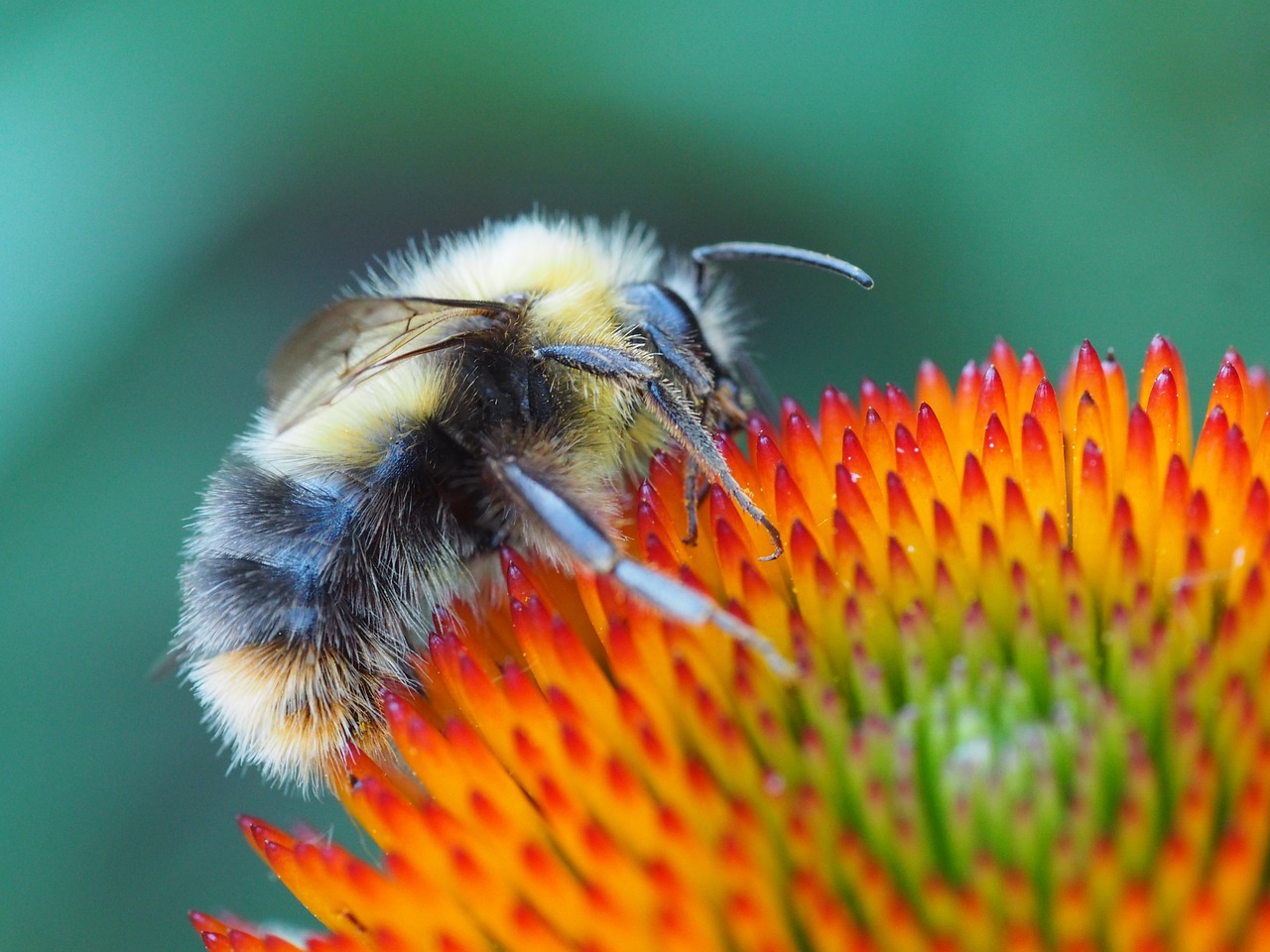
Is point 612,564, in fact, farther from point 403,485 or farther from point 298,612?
point 298,612

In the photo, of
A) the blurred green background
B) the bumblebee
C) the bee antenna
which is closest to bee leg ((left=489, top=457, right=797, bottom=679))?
the bumblebee

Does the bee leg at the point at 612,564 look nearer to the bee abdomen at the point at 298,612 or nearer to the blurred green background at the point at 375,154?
the bee abdomen at the point at 298,612

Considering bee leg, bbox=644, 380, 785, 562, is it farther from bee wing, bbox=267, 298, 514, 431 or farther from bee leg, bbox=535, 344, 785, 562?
bee wing, bbox=267, 298, 514, 431

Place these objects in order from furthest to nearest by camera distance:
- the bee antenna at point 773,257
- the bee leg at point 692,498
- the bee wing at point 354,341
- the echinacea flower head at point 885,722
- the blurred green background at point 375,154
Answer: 1. the blurred green background at point 375,154
2. the bee antenna at point 773,257
3. the bee leg at point 692,498
4. the bee wing at point 354,341
5. the echinacea flower head at point 885,722

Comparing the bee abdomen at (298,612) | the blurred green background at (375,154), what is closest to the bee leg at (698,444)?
the bee abdomen at (298,612)

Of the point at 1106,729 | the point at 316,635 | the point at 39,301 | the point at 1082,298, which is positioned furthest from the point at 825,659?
the point at 39,301

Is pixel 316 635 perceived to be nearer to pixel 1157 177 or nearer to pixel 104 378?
pixel 104 378

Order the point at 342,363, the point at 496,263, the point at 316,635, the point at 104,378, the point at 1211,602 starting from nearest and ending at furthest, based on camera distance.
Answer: the point at 1211,602
the point at 342,363
the point at 316,635
the point at 496,263
the point at 104,378
